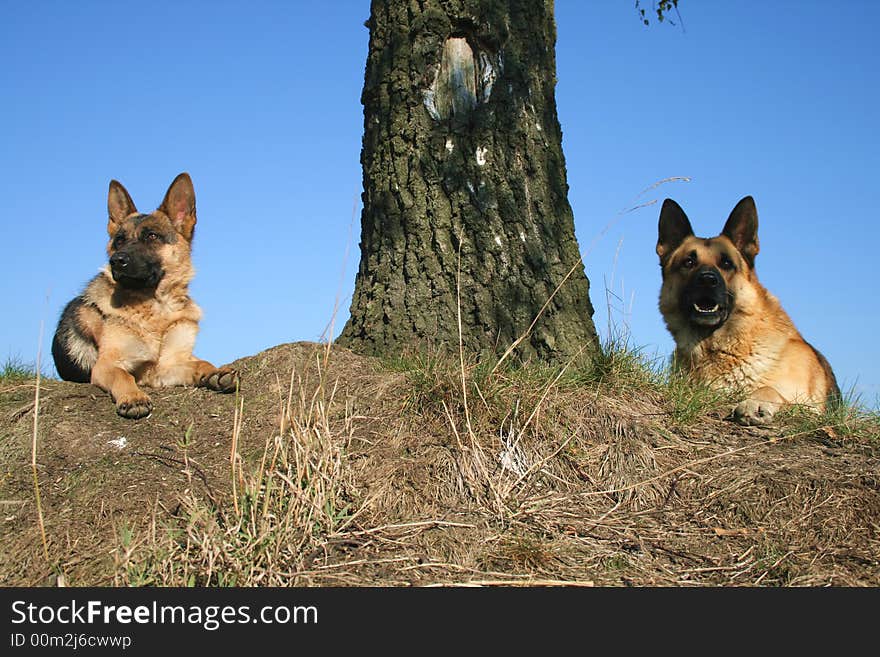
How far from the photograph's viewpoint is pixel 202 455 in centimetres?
411

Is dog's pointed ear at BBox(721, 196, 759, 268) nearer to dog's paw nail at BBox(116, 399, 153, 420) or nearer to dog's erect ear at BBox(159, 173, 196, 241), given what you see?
dog's erect ear at BBox(159, 173, 196, 241)

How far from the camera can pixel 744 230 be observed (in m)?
6.02

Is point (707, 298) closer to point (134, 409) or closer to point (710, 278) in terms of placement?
point (710, 278)

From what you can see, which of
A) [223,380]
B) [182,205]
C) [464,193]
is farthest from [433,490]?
[182,205]

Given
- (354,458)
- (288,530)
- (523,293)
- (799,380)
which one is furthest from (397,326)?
(799,380)

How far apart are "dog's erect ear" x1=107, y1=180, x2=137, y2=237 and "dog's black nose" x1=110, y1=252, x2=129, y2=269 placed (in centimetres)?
50

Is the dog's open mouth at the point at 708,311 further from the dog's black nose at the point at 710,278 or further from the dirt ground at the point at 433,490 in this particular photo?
the dirt ground at the point at 433,490

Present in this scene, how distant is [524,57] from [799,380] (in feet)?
10.5

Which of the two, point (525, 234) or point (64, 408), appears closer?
point (64, 408)

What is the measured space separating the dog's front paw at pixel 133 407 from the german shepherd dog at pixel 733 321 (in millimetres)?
3859

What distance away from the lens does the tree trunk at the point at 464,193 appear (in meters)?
5.10

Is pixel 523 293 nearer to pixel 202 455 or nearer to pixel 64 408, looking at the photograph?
pixel 202 455

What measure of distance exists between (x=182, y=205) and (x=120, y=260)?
2.49ft

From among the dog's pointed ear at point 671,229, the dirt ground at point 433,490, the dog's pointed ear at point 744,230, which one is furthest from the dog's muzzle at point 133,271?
the dog's pointed ear at point 744,230
